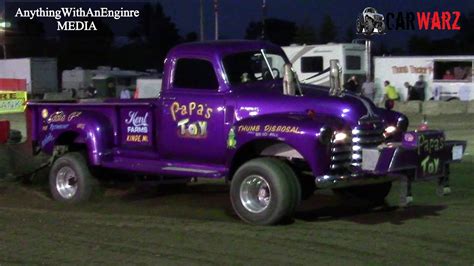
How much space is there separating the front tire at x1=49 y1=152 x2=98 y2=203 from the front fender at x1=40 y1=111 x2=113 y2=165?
223mm

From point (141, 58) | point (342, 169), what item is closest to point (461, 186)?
point (342, 169)

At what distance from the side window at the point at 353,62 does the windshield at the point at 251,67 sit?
959 inches

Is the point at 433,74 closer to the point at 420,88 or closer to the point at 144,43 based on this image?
the point at 420,88

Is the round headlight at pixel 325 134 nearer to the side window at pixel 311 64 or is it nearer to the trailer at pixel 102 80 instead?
the side window at pixel 311 64

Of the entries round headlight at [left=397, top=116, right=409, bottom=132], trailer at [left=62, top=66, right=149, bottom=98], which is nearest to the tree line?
trailer at [left=62, top=66, right=149, bottom=98]

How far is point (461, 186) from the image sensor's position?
440 inches

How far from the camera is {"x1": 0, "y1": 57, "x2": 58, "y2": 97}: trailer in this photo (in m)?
45.8

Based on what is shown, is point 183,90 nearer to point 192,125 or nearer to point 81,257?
point 192,125

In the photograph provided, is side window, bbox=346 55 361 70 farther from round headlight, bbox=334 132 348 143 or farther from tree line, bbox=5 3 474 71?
tree line, bbox=5 3 474 71

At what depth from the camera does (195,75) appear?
907 cm

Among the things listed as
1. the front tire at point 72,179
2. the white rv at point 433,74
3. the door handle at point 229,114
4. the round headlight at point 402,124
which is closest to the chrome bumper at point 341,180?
the round headlight at point 402,124

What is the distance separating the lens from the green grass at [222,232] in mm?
6672

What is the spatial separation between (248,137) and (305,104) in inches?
26.3

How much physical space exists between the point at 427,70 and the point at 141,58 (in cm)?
4974
